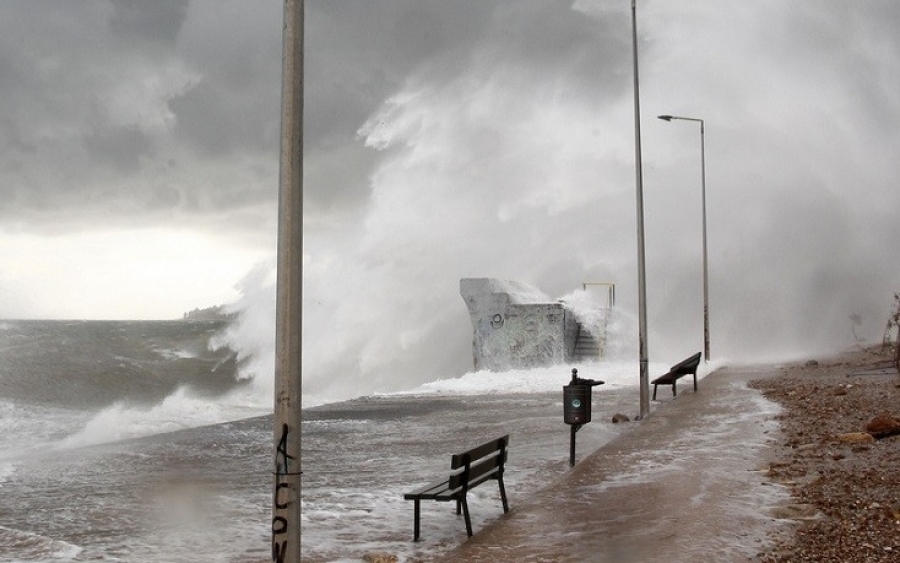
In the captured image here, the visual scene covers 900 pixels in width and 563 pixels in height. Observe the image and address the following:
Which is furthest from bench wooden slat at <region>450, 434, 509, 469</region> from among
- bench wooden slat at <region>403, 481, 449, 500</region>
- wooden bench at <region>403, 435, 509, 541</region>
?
bench wooden slat at <region>403, 481, 449, 500</region>

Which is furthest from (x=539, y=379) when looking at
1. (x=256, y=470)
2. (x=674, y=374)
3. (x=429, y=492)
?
(x=429, y=492)

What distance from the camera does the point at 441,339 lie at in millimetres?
47844

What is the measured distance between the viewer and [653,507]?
870cm

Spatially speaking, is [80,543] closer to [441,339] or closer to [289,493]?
[289,493]

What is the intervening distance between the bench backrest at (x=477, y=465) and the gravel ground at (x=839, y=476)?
8.20 feet

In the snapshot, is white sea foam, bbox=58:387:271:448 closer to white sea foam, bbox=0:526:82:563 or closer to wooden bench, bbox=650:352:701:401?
wooden bench, bbox=650:352:701:401

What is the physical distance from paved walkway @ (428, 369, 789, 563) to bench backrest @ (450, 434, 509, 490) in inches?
17.4

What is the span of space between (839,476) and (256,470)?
7.75m

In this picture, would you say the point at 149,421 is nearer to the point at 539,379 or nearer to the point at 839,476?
the point at 539,379

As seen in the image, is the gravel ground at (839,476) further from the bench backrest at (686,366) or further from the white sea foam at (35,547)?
the white sea foam at (35,547)

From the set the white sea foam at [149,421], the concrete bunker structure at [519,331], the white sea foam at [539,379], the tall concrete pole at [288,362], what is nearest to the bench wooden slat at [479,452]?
the tall concrete pole at [288,362]

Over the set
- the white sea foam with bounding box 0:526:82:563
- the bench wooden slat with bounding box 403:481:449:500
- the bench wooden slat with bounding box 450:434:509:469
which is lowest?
the white sea foam with bounding box 0:526:82:563

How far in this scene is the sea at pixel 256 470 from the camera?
27.5 feet

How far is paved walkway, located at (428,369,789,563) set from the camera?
713 centimetres
